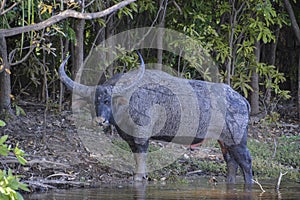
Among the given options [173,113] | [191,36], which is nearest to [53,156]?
[173,113]

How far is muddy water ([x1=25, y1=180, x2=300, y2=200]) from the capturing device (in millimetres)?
7141

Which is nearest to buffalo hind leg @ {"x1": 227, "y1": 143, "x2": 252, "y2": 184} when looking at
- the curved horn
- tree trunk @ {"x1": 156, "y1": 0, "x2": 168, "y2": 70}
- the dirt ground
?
the dirt ground

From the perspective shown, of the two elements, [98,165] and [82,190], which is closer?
[82,190]

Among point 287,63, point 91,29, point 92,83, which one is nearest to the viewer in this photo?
point 92,83

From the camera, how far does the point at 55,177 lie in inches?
318

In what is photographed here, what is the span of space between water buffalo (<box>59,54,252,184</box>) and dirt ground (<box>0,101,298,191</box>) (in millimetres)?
619

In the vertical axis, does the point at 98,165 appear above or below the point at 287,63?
below

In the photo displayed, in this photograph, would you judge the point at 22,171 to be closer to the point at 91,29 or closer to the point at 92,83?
the point at 92,83

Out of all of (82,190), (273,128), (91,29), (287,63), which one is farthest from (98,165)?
(287,63)

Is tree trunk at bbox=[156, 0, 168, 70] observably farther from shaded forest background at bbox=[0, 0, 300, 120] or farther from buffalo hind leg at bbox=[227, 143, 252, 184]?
buffalo hind leg at bbox=[227, 143, 252, 184]

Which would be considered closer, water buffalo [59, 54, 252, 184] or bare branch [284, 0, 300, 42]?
water buffalo [59, 54, 252, 184]

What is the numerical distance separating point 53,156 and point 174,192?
2058mm

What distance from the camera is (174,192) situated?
7.57 m

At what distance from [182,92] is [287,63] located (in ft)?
22.3
